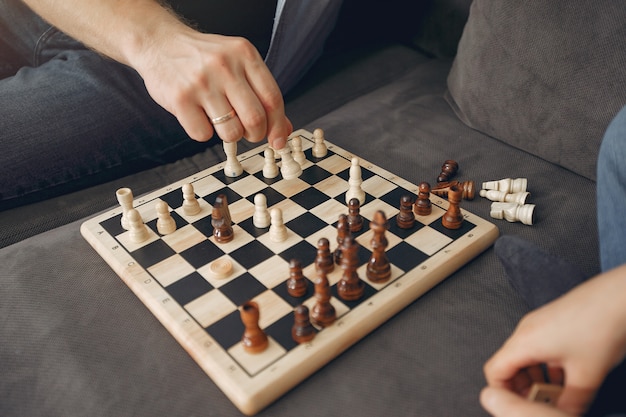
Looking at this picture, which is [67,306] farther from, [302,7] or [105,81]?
[302,7]

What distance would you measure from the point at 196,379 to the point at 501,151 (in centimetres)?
96

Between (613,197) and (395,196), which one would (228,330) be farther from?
(613,197)

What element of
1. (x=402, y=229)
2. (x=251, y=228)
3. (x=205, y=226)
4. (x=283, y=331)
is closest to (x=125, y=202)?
(x=205, y=226)

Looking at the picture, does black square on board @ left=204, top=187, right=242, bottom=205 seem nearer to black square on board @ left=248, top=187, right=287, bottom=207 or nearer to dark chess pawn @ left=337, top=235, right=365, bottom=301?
black square on board @ left=248, top=187, right=287, bottom=207

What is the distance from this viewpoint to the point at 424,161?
1.42 metres

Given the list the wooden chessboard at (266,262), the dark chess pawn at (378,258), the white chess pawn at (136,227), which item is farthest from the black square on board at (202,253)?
the dark chess pawn at (378,258)

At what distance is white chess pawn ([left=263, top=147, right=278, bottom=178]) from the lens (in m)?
1.38

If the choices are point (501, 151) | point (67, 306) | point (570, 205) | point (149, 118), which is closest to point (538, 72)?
point (501, 151)

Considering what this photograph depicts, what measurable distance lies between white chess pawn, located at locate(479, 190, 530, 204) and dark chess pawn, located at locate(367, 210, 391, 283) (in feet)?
1.19

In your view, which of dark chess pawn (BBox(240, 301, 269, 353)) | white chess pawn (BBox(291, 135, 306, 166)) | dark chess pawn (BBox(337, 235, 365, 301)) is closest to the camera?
dark chess pawn (BBox(240, 301, 269, 353))

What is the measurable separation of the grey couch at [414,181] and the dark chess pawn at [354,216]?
220 millimetres

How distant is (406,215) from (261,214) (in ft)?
1.05

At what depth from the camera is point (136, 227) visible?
1.18 metres

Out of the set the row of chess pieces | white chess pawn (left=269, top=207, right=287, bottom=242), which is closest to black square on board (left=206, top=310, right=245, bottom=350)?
white chess pawn (left=269, top=207, right=287, bottom=242)
